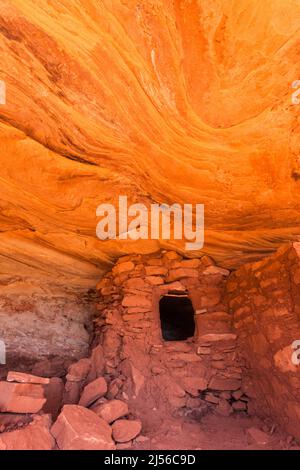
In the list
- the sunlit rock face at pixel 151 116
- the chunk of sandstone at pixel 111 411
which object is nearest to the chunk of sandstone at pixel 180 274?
the sunlit rock face at pixel 151 116

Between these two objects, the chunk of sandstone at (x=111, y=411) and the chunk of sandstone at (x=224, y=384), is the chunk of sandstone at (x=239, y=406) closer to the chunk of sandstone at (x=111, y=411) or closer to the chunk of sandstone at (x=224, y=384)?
the chunk of sandstone at (x=224, y=384)

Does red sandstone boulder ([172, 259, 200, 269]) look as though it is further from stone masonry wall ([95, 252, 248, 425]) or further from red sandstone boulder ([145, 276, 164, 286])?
red sandstone boulder ([145, 276, 164, 286])

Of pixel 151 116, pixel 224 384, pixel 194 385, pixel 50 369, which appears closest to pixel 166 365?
pixel 194 385

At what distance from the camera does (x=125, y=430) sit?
231cm

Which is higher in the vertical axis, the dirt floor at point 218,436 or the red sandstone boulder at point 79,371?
the red sandstone boulder at point 79,371

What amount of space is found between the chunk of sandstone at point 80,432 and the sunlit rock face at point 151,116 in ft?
5.91

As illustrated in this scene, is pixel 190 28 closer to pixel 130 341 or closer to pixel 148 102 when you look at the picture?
pixel 148 102

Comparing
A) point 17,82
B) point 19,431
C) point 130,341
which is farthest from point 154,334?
point 17,82

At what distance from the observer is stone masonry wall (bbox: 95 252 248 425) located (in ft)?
9.72

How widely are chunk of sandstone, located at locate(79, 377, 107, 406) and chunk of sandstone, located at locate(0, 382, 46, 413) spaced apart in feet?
1.21

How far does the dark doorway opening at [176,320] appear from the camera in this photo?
5227mm

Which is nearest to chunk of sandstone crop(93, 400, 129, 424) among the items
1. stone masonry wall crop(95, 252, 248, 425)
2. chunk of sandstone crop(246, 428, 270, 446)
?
stone masonry wall crop(95, 252, 248, 425)

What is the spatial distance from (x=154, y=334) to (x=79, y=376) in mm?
815
